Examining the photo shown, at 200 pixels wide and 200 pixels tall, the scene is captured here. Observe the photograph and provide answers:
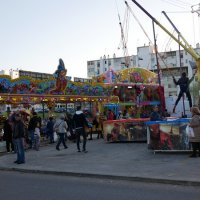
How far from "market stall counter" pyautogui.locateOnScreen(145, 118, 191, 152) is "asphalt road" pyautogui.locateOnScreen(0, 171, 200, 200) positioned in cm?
434

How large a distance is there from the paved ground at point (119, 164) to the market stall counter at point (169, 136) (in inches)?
10.5

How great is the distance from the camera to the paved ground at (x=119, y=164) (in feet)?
33.5

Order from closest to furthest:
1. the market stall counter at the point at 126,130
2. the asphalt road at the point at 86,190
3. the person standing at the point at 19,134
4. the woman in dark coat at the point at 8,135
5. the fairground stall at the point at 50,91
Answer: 1. the asphalt road at the point at 86,190
2. the person standing at the point at 19,134
3. the woman in dark coat at the point at 8,135
4. the market stall counter at the point at 126,130
5. the fairground stall at the point at 50,91

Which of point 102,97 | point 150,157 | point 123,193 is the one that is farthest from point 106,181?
point 102,97

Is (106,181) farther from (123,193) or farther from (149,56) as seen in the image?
(149,56)

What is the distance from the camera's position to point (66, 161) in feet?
46.0

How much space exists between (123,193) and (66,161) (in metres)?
5.67

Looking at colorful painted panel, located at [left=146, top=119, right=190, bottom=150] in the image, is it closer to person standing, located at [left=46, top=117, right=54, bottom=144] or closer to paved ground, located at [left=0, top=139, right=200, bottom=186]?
paved ground, located at [left=0, top=139, right=200, bottom=186]

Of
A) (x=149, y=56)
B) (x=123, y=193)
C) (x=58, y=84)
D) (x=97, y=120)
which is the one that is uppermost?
(x=149, y=56)

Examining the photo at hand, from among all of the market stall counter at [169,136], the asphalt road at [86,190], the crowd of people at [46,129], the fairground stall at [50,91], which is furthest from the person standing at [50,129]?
the asphalt road at [86,190]

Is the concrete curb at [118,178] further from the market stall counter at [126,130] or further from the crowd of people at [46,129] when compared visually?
the market stall counter at [126,130]

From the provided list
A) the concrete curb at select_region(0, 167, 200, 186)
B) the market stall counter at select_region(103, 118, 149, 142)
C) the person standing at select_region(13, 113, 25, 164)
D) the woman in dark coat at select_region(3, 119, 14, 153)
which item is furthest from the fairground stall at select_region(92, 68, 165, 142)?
the concrete curb at select_region(0, 167, 200, 186)

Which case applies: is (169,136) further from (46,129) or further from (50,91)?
(50,91)

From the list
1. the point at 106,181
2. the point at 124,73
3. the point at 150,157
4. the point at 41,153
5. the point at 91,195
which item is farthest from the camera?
the point at 124,73
